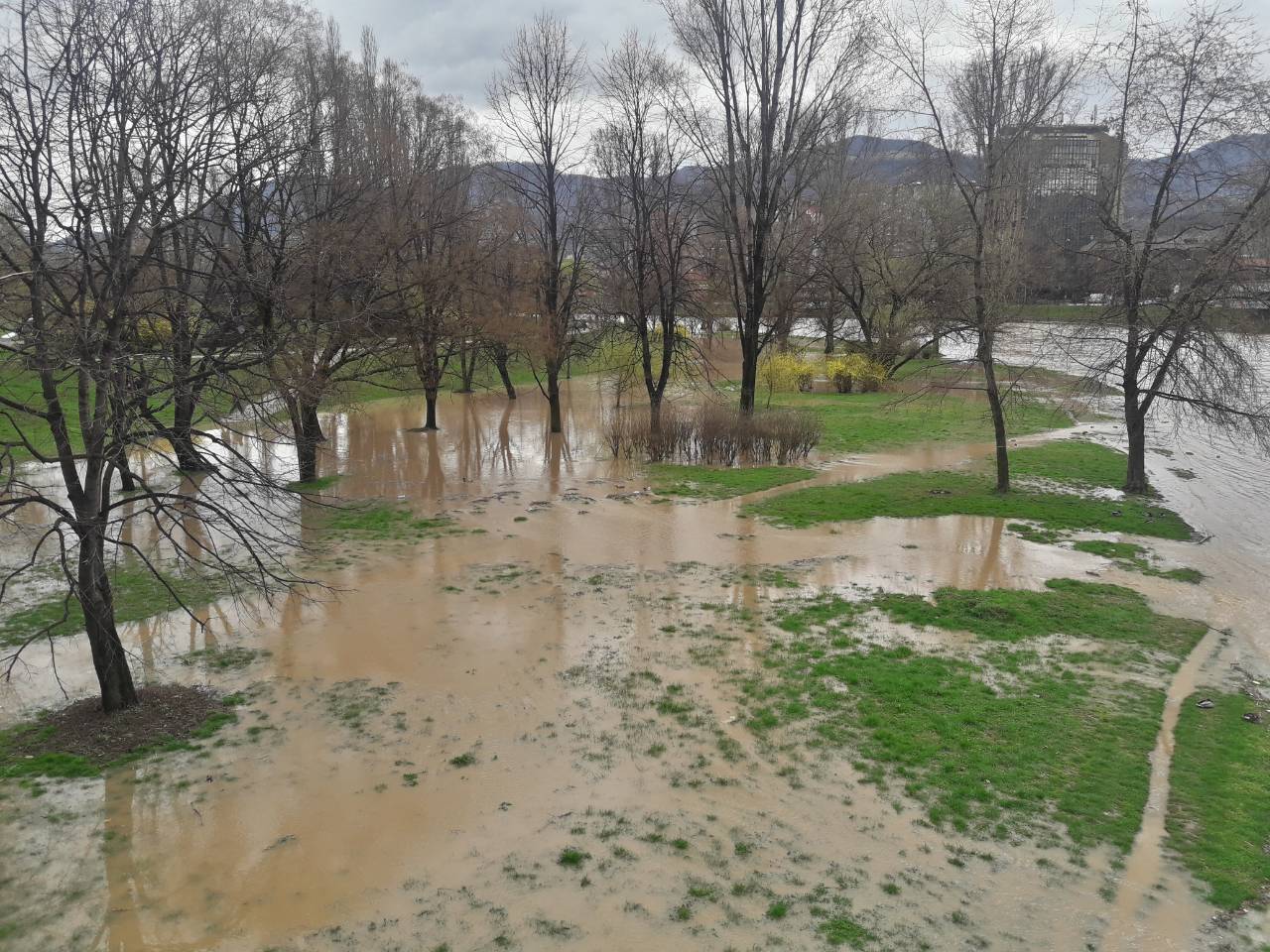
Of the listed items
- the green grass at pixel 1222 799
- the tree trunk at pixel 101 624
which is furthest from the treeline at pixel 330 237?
the green grass at pixel 1222 799

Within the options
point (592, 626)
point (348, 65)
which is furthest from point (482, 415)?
point (592, 626)

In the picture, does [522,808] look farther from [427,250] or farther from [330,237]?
[427,250]

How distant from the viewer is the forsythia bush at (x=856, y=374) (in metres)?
37.5

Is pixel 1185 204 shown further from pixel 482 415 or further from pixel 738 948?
pixel 482 415

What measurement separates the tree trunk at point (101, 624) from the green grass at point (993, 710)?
6323mm

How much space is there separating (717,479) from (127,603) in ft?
41.1

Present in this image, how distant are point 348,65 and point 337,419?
1232 centimetres

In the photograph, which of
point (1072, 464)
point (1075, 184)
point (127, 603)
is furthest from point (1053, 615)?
point (127, 603)

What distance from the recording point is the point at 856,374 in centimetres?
3731

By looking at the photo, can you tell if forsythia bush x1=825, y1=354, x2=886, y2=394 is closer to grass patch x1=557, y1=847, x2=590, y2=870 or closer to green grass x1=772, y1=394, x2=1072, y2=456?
green grass x1=772, y1=394, x2=1072, y2=456

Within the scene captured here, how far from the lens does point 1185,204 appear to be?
1619 centimetres

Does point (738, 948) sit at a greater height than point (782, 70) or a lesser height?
lesser

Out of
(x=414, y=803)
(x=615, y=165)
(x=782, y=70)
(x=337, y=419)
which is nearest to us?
(x=414, y=803)

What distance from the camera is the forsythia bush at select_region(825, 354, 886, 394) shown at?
37.5m
